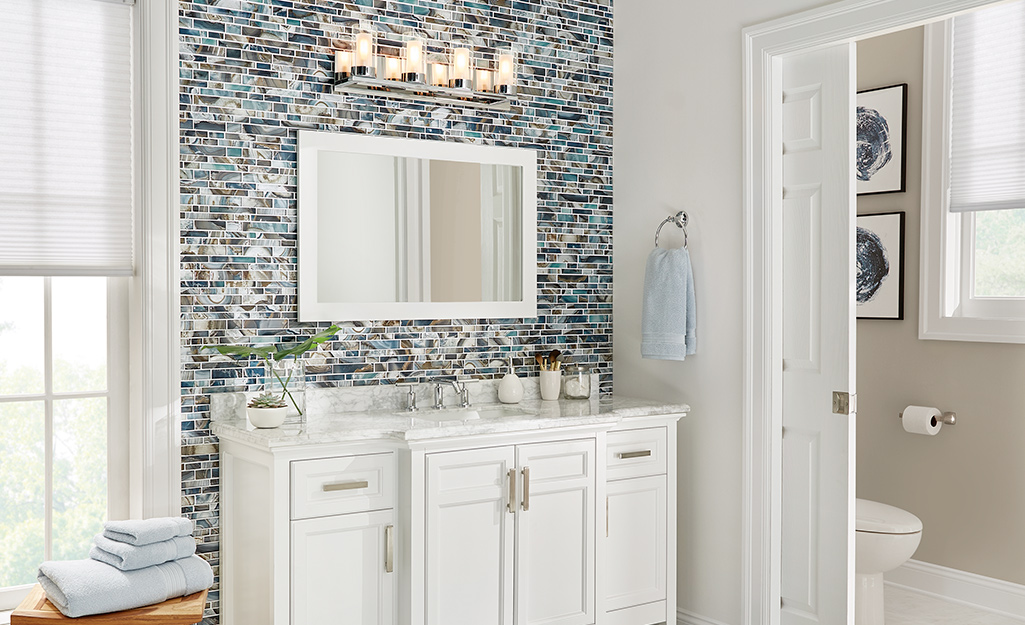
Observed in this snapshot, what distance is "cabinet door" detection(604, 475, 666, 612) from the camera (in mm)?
2938

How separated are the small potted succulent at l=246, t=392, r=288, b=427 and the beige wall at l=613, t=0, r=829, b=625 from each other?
4.89 ft

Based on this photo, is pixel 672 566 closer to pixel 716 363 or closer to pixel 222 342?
pixel 716 363

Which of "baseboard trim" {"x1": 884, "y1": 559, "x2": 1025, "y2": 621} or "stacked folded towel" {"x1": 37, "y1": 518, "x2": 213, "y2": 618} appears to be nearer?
"stacked folded towel" {"x1": 37, "y1": 518, "x2": 213, "y2": 618}

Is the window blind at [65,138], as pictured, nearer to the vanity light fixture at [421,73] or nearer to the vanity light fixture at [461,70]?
the vanity light fixture at [421,73]

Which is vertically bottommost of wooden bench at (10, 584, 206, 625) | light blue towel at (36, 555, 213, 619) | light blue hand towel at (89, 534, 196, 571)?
wooden bench at (10, 584, 206, 625)

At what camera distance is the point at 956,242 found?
3.60m

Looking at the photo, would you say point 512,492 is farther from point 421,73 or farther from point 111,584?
point 421,73

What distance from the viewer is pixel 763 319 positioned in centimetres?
292

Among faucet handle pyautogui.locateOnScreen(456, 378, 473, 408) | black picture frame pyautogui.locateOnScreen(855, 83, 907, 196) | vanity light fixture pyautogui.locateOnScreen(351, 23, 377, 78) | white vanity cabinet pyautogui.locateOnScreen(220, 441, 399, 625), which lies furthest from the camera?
→ black picture frame pyautogui.locateOnScreen(855, 83, 907, 196)

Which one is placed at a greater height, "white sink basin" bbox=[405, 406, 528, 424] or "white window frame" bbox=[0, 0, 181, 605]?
"white window frame" bbox=[0, 0, 181, 605]

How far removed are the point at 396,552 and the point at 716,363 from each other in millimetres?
1316

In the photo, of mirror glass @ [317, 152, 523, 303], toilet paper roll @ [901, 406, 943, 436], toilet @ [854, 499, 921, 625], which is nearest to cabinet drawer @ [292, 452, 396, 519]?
mirror glass @ [317, 152, 523, 303]

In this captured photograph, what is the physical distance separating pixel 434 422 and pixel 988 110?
2.57 m

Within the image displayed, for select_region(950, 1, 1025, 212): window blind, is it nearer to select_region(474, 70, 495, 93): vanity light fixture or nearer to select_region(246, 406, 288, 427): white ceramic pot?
select_region(474, 70, 495, 93): vanity light fixture
